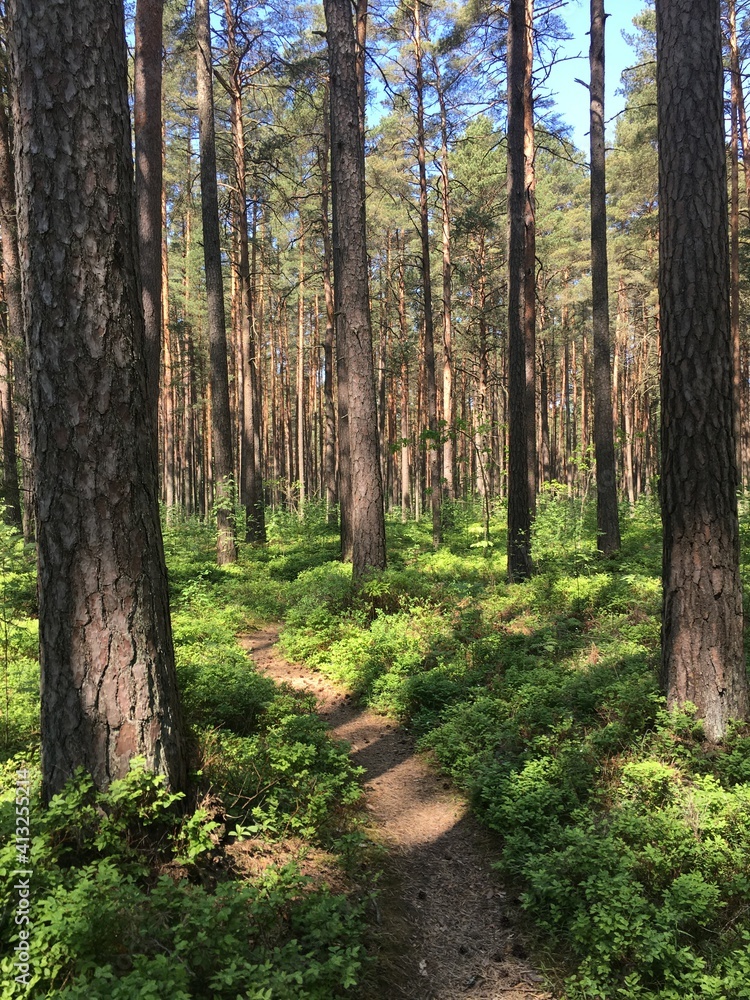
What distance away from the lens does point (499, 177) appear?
1914cm

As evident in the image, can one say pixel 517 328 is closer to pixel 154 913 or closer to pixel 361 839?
pixel 361 839

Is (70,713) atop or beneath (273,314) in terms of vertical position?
beneath

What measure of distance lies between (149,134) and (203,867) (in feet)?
27.1

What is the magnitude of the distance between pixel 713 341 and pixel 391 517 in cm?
1836

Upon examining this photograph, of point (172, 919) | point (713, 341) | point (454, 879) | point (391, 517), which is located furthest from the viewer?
point (391, 517)

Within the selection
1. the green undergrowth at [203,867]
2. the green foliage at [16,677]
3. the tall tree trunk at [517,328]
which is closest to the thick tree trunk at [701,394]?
the green undergrowth at [203,867]

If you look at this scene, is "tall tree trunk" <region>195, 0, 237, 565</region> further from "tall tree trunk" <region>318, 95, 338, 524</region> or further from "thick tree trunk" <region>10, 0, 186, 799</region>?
"thick tree trunk" <region>10, 0, 186, 799</region>

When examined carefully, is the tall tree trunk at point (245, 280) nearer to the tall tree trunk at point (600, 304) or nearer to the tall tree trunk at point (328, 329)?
the tall tree trunk at point (328, 329)

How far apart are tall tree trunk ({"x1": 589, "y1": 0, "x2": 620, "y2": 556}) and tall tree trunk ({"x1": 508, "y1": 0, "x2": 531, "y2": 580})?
2333mm

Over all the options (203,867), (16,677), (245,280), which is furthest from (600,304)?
(203,867)

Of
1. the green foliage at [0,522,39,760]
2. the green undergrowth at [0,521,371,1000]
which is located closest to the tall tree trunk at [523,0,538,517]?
the green undergrowth at [0,521,371,1000]

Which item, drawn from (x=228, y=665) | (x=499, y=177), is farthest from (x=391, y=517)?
(x=228, y=665)

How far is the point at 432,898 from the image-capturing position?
3730 millimetres

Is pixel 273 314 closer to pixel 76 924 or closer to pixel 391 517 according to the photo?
pixel 391 517
